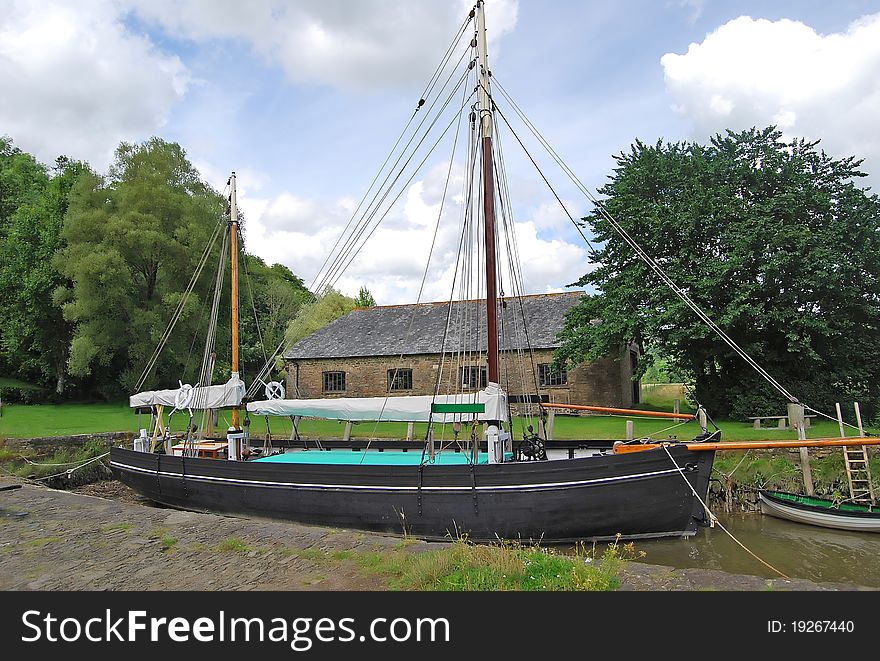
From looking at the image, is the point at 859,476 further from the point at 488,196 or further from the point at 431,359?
the point at 431,359

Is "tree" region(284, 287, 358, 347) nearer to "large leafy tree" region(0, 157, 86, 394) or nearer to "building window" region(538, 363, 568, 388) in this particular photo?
"large leafy tree" region(0, 157, 86, 394)

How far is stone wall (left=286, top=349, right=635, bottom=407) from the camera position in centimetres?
2775

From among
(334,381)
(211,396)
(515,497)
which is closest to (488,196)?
(515,497)

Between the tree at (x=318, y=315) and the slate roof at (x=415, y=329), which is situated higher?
the tree at (x=318, y=315)

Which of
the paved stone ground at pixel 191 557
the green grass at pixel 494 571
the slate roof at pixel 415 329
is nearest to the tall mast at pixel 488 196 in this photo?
the paved stone ground at pixel 191 557

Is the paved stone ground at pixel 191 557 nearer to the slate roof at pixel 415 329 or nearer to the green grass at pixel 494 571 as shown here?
the green grass at pixel 494 571

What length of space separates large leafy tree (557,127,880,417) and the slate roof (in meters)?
5.73

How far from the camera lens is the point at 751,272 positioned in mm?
20969

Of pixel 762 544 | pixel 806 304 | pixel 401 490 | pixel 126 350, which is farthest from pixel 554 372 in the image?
pixel 126 350

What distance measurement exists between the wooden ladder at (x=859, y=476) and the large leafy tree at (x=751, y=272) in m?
5.61

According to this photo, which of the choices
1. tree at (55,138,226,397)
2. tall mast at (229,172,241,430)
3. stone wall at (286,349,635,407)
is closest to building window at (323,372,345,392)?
stone wall at (286,349,635,407)

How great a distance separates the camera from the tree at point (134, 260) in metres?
Result: 29.6
